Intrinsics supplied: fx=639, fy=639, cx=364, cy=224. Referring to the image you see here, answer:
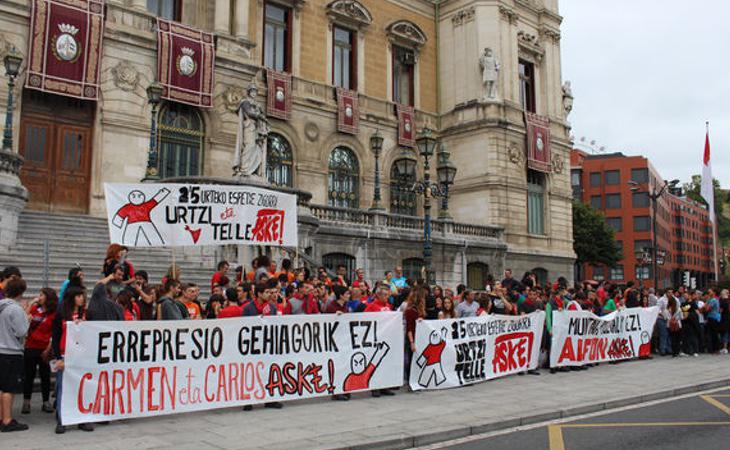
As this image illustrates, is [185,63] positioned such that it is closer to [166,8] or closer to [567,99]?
[166,8]

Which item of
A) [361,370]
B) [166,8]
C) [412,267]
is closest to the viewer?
[361,370]

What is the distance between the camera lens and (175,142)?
24.4m

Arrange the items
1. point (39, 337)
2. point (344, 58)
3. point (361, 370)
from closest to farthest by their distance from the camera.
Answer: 1. point (39, 337)
2. point (361, 370)
3. point (344, 58)

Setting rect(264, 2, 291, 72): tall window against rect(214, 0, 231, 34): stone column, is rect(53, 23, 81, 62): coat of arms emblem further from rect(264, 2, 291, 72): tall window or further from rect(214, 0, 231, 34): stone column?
rect(264, 2, 291, 72): tall window

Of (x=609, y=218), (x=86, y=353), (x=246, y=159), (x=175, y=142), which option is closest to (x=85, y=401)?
(x=86, y=353)

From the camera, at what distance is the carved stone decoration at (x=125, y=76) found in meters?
22.3

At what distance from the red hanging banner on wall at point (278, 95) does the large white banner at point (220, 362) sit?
1823 centimetres

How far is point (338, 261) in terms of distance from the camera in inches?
962

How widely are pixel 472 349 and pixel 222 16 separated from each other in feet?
62.6

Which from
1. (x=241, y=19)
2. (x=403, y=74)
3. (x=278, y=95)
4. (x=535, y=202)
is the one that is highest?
(x=403, y=74)

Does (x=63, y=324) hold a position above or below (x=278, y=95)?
below

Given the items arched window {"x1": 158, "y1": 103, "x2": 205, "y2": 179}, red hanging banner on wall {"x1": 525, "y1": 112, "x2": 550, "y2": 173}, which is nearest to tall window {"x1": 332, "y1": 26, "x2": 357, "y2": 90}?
arched window {"x1": 158, "y1": 103, "x2": 205, "y2": 179}

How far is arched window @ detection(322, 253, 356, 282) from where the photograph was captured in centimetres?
2405

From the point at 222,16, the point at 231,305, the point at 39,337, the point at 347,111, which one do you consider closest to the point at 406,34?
the point at 347,111
